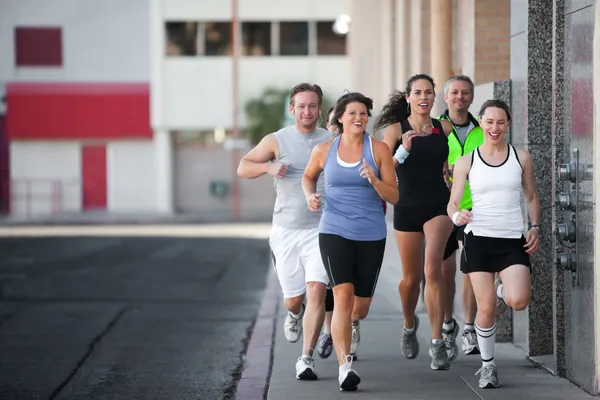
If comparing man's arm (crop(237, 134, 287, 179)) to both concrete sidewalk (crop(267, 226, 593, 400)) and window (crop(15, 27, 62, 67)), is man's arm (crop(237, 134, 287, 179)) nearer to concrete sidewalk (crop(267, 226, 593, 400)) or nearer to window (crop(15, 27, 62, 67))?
concrete sidewalk (crop(267, 226, 593, 400))

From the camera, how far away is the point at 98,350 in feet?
35.4

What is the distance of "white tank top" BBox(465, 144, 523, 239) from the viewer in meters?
7.85

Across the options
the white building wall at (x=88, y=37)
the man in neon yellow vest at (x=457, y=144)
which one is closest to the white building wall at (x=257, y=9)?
the white building wall at (x=88, y=37)

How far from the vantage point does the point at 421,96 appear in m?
8.74

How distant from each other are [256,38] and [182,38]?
270 centimetres

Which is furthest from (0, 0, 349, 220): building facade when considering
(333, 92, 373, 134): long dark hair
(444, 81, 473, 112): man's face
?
(333, 92, 373, 134): long dark hair

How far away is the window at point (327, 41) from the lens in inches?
1791

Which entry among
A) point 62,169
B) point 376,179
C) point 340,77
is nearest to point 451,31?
point 376,179

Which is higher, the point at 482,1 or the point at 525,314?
the point at 482,1

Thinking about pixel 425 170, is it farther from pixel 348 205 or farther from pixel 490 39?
pixel 490 39

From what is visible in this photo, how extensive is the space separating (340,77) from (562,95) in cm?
3715

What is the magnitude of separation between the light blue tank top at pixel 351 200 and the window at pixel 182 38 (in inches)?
1488

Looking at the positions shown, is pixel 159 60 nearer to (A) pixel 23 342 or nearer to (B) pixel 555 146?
(A) pixel 23 342

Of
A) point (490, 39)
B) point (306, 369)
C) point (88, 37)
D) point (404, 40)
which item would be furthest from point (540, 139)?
point (88, 37)
